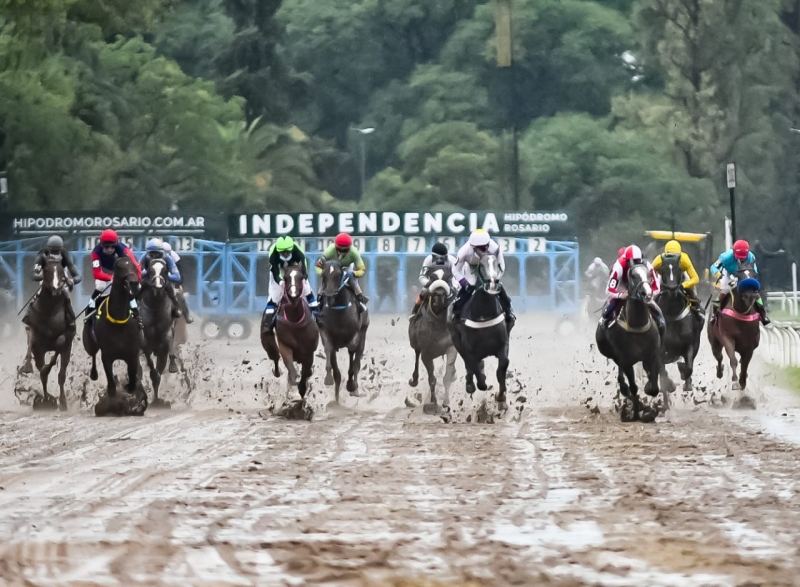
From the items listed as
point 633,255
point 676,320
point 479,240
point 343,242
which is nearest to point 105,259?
point 343,242

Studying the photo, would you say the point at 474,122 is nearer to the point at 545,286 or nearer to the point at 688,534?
the point at 545,286

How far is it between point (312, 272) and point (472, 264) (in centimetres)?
2903

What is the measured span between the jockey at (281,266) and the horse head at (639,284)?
317 centimetres

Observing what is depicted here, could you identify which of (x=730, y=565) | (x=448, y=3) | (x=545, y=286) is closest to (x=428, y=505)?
(x=730, y=565)

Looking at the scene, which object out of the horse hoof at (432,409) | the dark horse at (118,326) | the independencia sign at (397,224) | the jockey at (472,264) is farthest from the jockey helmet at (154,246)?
the independencia sign at (397,224)

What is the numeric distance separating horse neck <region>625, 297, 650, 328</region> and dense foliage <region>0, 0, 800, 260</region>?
26.4 metres

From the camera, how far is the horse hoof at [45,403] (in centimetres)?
1848

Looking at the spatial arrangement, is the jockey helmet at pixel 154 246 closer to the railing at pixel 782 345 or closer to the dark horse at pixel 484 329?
the dark horse at pixel 484 329

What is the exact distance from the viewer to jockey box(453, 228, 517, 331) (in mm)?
16078

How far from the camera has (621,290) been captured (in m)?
16.0

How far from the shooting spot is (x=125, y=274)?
16328 mm

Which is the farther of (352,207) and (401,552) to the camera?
(352,207)

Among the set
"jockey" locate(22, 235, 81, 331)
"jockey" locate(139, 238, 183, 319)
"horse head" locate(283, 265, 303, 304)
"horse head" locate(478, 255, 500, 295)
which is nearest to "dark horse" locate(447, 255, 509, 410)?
"horse head" locate(478, 255, 500, 295)

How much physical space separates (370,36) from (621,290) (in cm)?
6419
